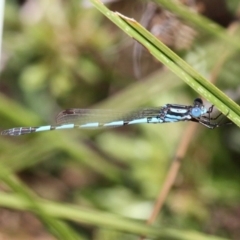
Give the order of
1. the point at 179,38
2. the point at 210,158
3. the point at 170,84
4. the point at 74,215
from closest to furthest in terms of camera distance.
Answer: the point at 74,215
the point at 179,38
the point at 170,84
the point at 210,158

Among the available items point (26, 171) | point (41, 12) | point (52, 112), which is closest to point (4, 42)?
point (41, 12)

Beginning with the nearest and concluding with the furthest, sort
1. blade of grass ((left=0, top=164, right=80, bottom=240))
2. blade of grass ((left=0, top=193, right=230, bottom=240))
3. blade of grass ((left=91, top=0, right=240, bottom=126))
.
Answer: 1. blade of grass ((left=91, top=0, right=240, bottom=126))
2. blade of grass ((left=0, top=164, right=80, bottom=240))
3. blade of grass ((left=0, top=193, right=230, bottom=240))

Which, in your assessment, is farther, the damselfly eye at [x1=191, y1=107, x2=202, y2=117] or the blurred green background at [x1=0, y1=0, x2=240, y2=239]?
the blurred green background at [x1=0, y1=0, x2=240, y2=239]

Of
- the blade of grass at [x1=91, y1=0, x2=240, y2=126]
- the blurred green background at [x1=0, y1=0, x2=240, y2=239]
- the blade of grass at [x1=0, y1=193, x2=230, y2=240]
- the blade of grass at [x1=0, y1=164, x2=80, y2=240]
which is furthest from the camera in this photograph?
the blurred green background at [x1=0, y1=0, x2=240, y2=239]

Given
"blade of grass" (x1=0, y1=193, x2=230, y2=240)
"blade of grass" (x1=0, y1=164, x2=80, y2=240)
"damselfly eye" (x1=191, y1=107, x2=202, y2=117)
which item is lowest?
"blade of grass" (x1=0, y1=164, x2=80, y2=240)

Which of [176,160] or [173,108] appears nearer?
[173,108]

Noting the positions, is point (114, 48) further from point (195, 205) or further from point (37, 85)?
point (195, 205)

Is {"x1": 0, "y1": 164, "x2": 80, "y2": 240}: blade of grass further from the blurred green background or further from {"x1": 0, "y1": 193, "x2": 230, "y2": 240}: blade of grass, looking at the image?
the blurred green background

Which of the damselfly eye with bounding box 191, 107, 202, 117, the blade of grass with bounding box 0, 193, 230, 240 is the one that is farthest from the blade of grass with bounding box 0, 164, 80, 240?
the damselfly eye with bounding box 191, 107, 202, 117
